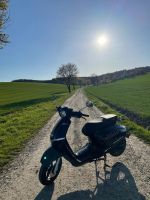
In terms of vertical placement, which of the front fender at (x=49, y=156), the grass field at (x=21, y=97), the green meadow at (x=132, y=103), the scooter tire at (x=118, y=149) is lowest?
the grass field at (x=21, y=97)

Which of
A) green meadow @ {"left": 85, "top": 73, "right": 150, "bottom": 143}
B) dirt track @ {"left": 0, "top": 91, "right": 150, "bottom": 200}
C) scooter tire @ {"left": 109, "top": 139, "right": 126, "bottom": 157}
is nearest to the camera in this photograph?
dirt track @ {"left": 0, "top": 91, "right": 150, "bottom": 200}

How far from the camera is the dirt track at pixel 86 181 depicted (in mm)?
5699

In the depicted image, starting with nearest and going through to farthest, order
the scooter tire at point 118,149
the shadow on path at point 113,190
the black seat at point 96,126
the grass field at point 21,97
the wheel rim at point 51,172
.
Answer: the shadow on path at point 113,190 < the wheel rim at point 51,172 < the black seat at point 96,126 < the scooter tire at point 118,149 < the grass field at point 21,97

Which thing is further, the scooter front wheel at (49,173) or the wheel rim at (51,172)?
the wheel rim at (51,172)

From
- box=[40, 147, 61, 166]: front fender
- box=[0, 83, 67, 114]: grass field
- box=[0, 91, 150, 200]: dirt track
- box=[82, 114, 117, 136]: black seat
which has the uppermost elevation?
box=[82, 114, 117, 136]: black seat

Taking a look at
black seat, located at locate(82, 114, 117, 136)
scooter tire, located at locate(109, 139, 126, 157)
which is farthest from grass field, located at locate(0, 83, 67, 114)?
scooter tire, located at locate(109, 139, 126, 157)

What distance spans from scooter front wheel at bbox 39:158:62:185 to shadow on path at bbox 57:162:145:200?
2.23 ft

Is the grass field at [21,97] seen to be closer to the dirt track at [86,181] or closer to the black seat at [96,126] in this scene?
the black seat at [96,126]

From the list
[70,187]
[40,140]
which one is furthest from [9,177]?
[40,140]

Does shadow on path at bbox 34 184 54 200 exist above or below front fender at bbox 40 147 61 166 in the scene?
below

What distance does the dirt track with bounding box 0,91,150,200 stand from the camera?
5.70 m

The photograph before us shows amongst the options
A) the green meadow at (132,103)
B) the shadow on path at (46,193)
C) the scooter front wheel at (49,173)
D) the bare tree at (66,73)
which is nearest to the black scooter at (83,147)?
the scooter front wheel at (49,173)

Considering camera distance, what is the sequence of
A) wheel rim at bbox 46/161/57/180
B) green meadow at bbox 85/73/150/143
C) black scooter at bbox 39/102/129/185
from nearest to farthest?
black scooter at bbox 39/102/129/185 < wheel rim at bbox 46/161/57/180 < green meadow at bbox 85/73/150/143

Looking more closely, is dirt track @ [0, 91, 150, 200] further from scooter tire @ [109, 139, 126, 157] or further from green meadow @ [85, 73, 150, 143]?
green meadow @ [85, 73, 150, 143]
